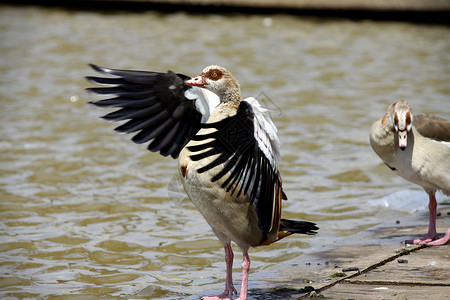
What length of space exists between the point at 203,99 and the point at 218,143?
3.64 feet

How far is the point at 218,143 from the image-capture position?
4.27 metres

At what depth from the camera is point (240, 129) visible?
170 inches

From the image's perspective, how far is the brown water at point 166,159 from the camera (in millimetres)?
6219

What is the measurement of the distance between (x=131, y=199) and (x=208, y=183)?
3.79 m

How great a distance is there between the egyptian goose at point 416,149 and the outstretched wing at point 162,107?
1.57m

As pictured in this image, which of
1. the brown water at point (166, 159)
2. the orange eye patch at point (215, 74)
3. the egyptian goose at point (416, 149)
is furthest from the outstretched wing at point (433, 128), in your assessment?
the orange eye patch at point (215, 74)

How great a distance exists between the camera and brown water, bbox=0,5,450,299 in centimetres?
622

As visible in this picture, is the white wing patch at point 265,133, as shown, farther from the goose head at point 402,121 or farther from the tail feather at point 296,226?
the goose head at point 402,121

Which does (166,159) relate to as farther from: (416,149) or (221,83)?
(221,83)

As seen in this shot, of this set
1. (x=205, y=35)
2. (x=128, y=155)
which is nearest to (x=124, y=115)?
(x=128, y=155)

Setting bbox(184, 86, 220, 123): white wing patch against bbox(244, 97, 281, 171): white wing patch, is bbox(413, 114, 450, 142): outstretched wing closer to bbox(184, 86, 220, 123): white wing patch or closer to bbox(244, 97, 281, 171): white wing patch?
bbox(184, 86, 220, 123): white wing patch

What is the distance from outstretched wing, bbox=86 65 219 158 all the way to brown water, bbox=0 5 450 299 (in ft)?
1.65

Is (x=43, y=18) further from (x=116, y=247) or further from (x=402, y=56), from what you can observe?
(x=116, y=247)

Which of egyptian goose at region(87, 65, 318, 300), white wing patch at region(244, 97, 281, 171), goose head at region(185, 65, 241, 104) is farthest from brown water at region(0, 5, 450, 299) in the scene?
goose head at region(185, 65, 241, 104)
